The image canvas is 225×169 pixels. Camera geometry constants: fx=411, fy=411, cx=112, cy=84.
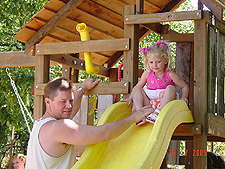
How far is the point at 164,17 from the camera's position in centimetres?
496

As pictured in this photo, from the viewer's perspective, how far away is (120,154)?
13.5 ft

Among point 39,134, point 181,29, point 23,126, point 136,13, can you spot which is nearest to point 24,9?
point 23,126

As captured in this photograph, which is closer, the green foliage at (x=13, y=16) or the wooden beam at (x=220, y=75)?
the wooden beam at (x=220, y=75)

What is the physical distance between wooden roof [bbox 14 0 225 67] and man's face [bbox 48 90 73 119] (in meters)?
2.45

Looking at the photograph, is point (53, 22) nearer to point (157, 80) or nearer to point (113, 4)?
point (113, 4)

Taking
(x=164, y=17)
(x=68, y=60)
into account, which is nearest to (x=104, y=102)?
(x=68, y=60)

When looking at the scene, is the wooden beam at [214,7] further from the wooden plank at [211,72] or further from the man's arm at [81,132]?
the man's arm at [81,132]

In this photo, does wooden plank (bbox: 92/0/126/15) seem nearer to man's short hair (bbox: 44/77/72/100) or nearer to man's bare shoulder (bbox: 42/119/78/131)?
man's short hair (bbox: 44/77/72/100)

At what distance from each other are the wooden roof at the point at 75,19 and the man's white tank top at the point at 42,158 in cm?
266

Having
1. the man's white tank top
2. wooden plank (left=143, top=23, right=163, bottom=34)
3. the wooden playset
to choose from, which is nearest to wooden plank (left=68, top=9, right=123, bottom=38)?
the wooden playset

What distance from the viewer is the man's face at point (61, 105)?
12.0 ft

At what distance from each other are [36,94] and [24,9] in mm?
6912

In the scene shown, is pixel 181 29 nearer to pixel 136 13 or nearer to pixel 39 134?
pixel 136 13

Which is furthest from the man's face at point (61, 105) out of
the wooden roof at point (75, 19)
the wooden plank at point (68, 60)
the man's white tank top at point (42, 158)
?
the wooden plank at point (68, 60)
